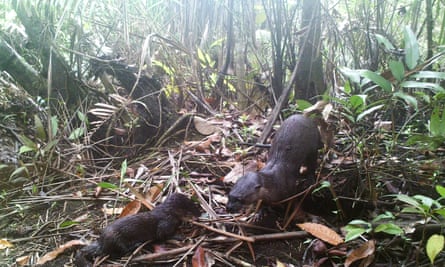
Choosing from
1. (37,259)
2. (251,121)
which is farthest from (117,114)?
(37,259)

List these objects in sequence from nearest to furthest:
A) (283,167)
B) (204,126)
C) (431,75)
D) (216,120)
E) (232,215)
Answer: (431,75) < (232,215) < (283,167) < (204,126) < (216,120)

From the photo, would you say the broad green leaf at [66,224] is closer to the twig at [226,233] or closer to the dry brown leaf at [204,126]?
the twig at [226,233]

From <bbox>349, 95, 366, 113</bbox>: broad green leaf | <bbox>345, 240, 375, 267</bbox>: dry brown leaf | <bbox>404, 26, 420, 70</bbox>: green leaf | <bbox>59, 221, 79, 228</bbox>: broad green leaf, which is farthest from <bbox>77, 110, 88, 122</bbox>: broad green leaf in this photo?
<bbox>404, 26, 420, 70</bbox>: green leaf

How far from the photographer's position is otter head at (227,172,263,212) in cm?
197

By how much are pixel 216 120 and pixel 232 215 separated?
142 cm

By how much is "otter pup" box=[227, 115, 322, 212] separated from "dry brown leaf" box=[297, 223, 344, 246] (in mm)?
246

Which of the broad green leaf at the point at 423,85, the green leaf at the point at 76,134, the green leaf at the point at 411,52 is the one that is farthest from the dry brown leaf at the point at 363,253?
the green leaf at the point at 76,134

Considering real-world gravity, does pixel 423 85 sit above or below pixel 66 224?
above

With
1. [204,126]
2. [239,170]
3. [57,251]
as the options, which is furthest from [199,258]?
[204,126]

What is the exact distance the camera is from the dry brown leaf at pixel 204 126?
128 inches

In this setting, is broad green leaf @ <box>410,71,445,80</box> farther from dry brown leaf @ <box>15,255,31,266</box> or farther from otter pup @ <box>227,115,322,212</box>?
dry brown leaf @ <box>15,255,31,266</box>

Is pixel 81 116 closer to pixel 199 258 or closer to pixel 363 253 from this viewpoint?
pixel 199 258

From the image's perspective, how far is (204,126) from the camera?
129 inches

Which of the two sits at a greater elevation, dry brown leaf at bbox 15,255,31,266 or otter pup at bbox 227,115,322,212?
otter pup at bbox 227,115,322,212
